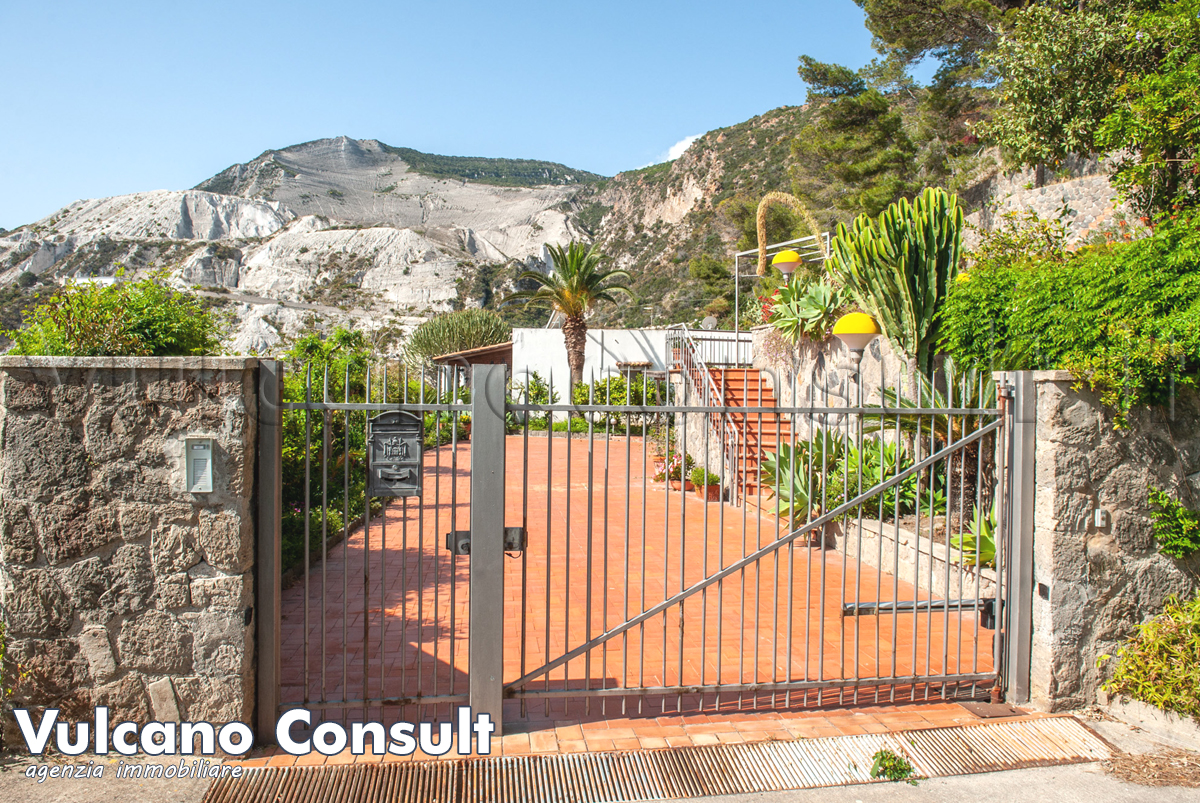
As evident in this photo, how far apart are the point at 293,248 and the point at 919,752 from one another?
95.9 metres

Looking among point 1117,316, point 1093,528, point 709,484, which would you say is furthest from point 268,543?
point 709,484

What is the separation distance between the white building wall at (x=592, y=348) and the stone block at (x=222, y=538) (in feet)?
74.5

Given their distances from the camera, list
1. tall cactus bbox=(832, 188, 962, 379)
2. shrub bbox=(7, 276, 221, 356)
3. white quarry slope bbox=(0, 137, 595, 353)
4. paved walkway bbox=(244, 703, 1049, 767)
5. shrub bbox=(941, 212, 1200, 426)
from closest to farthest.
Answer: paved walkway bbox=(244, 703, 1049, 767) < shrub bbox=(941, 212, 1200, 426) < shrub bbox=(7, 276, 221, 356) < tall cactus bbox=(832, 188, 962, 379) < white quarry slope bbox=(0, 137, 595, 353)

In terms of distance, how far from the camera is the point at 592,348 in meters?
26.3

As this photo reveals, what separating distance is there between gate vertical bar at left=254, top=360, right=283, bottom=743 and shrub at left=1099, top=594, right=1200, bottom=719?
170 inches

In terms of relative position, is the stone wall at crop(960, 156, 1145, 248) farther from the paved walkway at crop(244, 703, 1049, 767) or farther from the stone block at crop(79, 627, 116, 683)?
the stone block at crop(79, 627, 116, 683)

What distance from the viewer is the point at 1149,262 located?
13.8 ft

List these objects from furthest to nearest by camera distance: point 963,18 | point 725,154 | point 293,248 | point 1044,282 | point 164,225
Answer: point 164,225 < point 293,248 < point 725,154 < point 963,18 < point 1044,282

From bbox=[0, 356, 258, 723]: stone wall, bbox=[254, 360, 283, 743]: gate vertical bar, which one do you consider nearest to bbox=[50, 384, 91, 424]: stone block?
bbox=[0, 356, 258, 723]: stone wall

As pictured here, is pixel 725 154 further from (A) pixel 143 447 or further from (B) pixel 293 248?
(A) pixel 143 447

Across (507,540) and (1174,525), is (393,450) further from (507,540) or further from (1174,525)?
(1174,525)

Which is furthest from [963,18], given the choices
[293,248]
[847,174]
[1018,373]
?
[293,248]

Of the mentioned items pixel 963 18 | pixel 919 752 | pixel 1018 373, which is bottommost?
pixel 919 752

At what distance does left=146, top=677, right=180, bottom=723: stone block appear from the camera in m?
3.29
